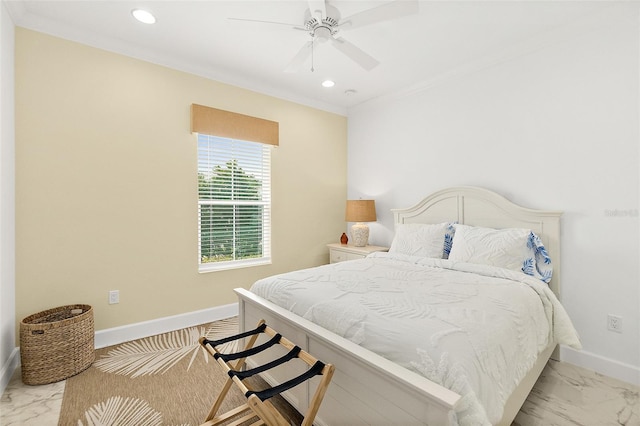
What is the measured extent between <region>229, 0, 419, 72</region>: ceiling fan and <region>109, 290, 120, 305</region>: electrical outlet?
2.42m

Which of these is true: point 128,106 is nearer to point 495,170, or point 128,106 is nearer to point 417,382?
point 417,382

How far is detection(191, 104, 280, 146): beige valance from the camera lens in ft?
10.0

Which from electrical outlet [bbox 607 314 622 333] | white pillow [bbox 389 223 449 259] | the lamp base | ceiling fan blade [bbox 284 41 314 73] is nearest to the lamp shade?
the lamp base

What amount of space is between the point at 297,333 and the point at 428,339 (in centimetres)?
76

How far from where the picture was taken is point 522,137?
2.68m

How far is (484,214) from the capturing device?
111 inches

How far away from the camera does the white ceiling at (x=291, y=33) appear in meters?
2.18

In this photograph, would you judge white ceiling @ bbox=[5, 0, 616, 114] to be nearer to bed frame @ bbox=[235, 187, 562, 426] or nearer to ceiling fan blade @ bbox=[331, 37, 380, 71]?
ceiling fan blade @ bbox=[331, 37, 380, 71]

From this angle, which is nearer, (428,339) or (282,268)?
(428,339)

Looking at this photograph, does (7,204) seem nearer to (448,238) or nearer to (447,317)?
(447,317)

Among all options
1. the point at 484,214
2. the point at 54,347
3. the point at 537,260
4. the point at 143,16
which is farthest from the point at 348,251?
the point at 143,16

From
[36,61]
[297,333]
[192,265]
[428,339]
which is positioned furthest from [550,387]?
[36,61]

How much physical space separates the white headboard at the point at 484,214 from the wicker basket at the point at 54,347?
10.2 feet

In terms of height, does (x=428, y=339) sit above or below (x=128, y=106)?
below
